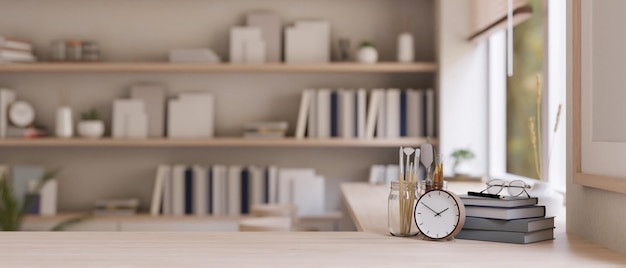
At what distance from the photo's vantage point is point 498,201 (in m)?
2.16

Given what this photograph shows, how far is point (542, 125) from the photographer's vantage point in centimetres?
388

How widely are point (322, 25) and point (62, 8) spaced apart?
1.71 metres

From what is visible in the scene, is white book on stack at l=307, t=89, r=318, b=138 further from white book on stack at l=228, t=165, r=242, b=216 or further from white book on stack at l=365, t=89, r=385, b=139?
white book on stack at l=228, t=165, r=242, b=216

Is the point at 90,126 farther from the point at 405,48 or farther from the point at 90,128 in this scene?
the point at 405,48

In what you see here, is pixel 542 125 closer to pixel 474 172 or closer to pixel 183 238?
pixel 474 172

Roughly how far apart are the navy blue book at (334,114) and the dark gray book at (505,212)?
2.95 meters

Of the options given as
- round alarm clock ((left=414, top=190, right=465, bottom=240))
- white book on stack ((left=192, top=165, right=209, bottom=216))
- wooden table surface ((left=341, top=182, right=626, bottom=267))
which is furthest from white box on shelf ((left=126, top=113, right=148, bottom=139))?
round alarm clock ((left=414, top=190, right=465, bottom=240))

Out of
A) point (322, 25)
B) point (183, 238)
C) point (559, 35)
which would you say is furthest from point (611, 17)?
point (322, 25)

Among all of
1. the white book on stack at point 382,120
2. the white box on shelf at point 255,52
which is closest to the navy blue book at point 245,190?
the white box on shelf at point 255,52

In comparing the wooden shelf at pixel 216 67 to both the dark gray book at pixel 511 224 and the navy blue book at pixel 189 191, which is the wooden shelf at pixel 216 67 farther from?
the dark gray book at pixel 511 224

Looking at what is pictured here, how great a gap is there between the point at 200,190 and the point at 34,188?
1.05 metres

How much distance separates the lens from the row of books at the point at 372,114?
202 inches

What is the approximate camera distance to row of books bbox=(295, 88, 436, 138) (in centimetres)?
513

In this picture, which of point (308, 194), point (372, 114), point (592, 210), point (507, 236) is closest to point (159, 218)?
point (308, 194)
